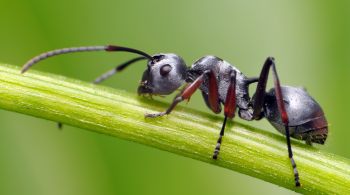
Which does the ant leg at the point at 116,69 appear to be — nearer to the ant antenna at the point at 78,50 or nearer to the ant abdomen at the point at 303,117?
the ant antenna at the point at 78,50

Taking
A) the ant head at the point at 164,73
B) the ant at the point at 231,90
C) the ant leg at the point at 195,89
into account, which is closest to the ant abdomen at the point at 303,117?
the ant at the point at 231,90

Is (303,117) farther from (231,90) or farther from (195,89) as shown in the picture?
(195,89)

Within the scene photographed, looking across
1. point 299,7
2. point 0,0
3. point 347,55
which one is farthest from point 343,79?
point 0,0

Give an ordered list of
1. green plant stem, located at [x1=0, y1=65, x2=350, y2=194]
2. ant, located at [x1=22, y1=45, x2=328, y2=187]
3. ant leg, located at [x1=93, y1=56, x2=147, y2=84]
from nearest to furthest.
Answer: green plant stem, located at [x1=0, y1=65, x2=350, y2=194]
ant, located at [x1=22, y1=45, x2=328, y2=187]
ant leg, located at [x1=93, y1=56, x2=147, y2=84]

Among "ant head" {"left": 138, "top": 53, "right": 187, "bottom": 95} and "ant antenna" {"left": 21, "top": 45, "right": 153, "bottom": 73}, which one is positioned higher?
"ant antenna" {"left": 21, "top": 45, "right": 153, "bottom": 73}

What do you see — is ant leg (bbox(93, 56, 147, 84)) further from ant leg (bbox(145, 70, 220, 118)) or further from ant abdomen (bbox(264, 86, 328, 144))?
ant abdomen (bbox(264, 86, 328, 144))

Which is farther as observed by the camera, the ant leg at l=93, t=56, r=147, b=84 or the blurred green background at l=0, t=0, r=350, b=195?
the ant leg at l=93, t=56, r=147, b=84

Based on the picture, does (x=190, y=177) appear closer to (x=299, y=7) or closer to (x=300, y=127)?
(x=300, y=127)

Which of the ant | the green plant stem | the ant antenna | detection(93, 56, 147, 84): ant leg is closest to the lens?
the green plant stem

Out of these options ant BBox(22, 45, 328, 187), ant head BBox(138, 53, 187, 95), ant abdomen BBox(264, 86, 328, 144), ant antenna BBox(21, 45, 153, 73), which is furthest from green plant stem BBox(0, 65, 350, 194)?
ant head BBox(138, 53, 187, 95)
